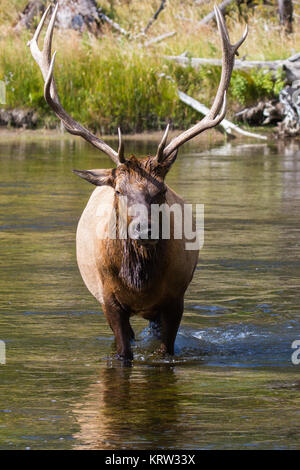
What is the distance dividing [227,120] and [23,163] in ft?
16.6

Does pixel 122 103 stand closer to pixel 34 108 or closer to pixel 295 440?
pixel 34 108

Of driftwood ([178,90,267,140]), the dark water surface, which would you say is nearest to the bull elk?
the dark water surface

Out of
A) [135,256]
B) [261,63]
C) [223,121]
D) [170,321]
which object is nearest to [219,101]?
[135,256]

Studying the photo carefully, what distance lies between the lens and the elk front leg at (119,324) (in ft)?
22.6

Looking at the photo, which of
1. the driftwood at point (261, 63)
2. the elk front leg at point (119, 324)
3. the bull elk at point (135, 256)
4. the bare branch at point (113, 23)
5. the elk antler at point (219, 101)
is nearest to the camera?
the bull elk at point (135, 256)

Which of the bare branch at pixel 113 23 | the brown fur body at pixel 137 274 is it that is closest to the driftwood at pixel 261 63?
the bare branch at pixel 113 23

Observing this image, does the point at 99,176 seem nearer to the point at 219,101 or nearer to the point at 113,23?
the point at 219,101

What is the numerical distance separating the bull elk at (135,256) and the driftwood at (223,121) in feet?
44.7

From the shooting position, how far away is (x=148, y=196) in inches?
252

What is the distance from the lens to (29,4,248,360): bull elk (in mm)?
6496

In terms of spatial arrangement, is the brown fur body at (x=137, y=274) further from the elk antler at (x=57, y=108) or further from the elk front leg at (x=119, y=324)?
the elk antler at (x=57, y=108)

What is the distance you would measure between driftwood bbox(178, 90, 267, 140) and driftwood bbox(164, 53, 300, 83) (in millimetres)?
1111
